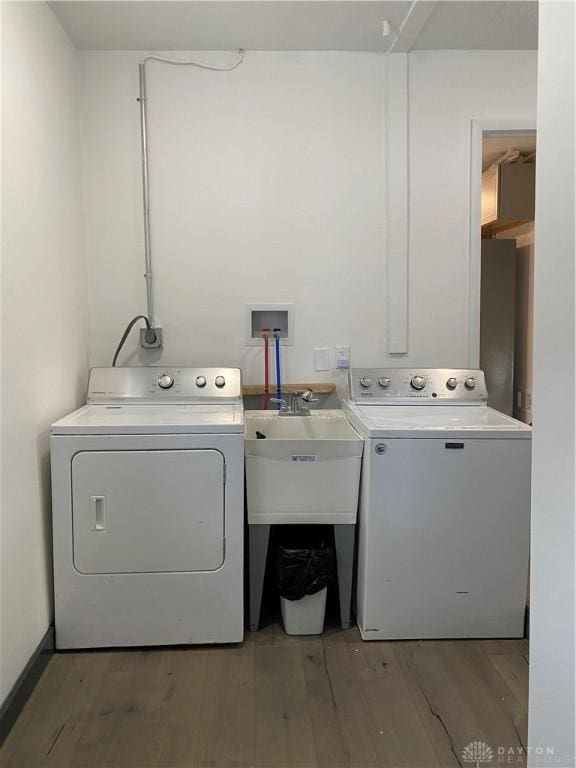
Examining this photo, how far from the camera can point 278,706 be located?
6.09ft

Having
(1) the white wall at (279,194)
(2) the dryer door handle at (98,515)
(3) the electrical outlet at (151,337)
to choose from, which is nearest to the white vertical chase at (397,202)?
(1) the white wall at (279,194)

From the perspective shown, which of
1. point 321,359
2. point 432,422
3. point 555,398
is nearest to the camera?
point 555,398

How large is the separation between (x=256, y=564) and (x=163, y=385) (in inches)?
34.1

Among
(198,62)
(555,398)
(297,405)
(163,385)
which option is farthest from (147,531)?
(198,62)

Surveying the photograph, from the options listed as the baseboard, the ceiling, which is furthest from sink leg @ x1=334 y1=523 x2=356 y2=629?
the ceiling

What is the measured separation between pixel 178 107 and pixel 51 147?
71cm

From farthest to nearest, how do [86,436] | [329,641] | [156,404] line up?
[156,404] < [329,641] < [86,436]

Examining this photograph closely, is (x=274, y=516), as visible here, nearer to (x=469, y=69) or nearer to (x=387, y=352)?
(x=387, y=352)

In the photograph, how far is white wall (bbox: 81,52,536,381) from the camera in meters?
2.74

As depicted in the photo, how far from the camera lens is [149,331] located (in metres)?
2.76

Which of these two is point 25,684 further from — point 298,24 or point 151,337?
point 298,24

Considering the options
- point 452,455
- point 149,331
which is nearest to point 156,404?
point 149,331

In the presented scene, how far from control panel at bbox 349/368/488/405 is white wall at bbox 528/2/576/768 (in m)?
1.50

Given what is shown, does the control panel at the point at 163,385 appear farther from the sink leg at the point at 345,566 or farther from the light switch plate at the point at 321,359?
the sink leg at the point at 345,566
